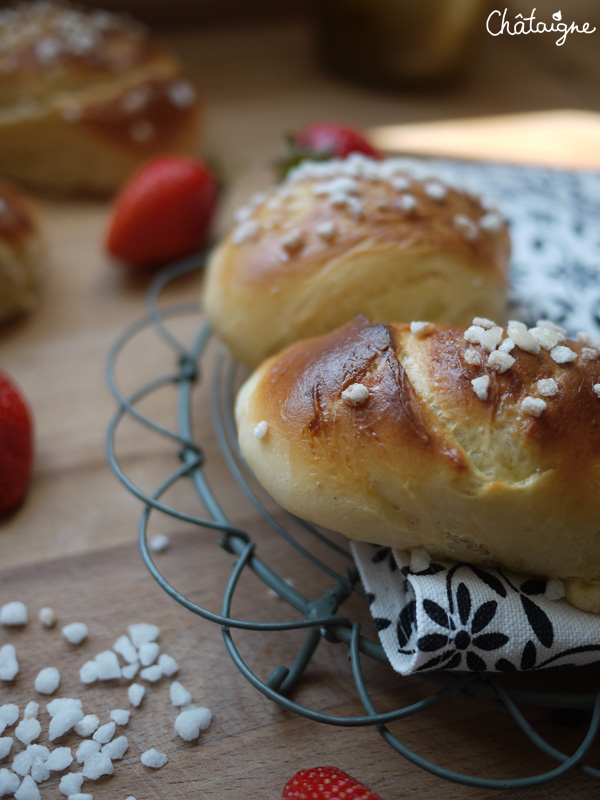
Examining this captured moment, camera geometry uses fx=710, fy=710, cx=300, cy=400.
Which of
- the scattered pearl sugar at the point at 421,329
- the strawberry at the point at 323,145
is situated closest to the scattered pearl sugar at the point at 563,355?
the scattered pearl sugar at the point at 421,329

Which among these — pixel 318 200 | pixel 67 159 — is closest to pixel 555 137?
pixel 318 200

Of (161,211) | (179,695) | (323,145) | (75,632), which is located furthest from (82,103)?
(179,695)

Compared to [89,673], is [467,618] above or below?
above

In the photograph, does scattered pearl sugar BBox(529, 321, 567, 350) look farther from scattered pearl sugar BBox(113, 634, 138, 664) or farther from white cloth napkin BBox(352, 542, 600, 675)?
scattered pearl sugar BBox(113, 634, 138, 664)

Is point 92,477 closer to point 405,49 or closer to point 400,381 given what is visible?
point 400,381

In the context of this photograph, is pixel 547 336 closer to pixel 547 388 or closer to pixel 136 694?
pixel 547 388

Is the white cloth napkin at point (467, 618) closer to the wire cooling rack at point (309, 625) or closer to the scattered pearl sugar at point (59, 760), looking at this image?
the wire cooling rack at point (309, 625)

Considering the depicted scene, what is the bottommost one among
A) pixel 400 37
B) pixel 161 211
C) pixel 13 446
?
pixel 13 446
